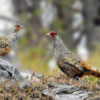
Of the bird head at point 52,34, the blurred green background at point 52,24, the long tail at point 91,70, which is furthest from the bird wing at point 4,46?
the blurred green background at point 52,24

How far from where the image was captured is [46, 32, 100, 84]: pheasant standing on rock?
25.1ft

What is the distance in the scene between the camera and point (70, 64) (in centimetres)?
775

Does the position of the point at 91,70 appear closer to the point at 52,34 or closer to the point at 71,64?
the point at 71,64

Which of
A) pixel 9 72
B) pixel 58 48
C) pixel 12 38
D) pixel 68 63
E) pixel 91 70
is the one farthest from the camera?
pixel 12 38

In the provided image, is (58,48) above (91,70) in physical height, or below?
above

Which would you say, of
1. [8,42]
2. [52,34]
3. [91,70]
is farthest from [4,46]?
[91,70]

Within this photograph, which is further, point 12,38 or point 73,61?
point 12,38

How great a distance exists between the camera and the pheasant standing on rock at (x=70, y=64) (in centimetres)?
764

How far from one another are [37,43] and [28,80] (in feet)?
52.0

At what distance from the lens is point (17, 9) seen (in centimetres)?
2253

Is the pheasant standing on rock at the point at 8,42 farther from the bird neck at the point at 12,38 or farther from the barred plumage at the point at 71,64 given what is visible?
the barred plumage at the point at 71,64

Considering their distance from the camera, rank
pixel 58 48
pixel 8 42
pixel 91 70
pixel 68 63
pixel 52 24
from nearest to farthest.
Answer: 1. pixel 91 70
2. pixel 68 63
3. pixel 58 48
4. pixel 8 42
5. pixel 52 24

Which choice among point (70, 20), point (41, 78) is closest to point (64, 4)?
point (70, 20)

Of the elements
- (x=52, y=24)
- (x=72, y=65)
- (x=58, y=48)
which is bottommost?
(x=72, y=65)
